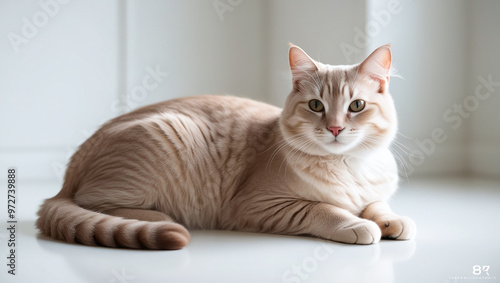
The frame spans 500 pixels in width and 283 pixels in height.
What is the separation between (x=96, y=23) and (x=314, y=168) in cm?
291

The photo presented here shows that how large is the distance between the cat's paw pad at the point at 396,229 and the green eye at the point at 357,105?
0.44 meters

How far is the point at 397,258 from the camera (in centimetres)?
177

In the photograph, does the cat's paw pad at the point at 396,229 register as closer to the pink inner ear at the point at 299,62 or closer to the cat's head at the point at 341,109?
the cat's head at the point at 341,109

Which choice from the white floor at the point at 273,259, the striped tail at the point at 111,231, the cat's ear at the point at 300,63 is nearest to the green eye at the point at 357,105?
the cat's ear at the point at 300,63

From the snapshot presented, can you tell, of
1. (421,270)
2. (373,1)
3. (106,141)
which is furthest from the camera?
(373,1)

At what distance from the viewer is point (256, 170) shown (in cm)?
226

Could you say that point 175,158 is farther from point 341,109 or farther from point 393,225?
point 393,225

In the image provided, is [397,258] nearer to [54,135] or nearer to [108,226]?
[108,226]

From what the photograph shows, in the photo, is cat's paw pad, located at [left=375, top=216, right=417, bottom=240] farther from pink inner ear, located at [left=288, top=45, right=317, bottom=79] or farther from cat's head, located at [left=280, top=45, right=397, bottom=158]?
pink inner ear, located at [left=288, top=45, right=317, bottom=79]

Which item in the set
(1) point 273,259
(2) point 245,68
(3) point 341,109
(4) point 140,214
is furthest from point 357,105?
(2) point 245,68

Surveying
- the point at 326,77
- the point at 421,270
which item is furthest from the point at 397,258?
the point at 326,77

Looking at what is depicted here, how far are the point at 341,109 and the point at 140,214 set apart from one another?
0.90 metres

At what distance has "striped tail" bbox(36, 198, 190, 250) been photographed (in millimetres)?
1823

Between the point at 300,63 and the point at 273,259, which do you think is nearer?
the point at 273,259
